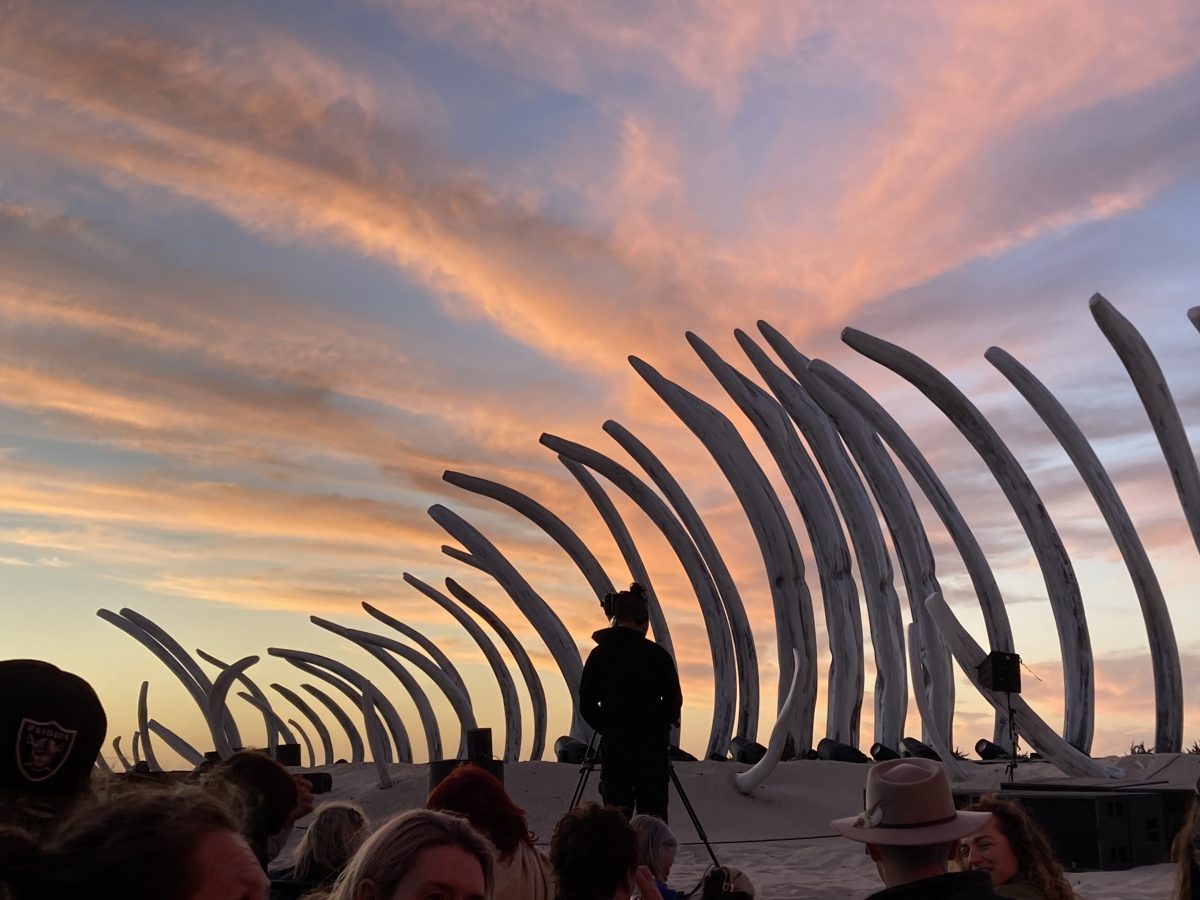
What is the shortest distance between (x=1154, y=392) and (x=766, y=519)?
685 cm

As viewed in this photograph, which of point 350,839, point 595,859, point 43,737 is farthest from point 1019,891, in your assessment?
point 43,737

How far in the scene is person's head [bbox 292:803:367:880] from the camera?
15.3 feet

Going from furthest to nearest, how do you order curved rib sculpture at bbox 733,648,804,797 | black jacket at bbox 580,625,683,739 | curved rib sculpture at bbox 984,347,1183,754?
curved rib sculpture at bbox 984,347,1183,754
curved rib sculpture at bbox 733,648,804,797
black jacket at bbox 580,625,683,739

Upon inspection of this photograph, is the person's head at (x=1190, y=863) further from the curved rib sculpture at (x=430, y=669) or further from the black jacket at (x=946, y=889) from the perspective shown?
the curved rib sculpture at (x=430, y=669)

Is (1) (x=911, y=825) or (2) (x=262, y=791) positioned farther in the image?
(2) (x=262, y=791)

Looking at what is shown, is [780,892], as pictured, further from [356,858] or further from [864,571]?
[864,571]

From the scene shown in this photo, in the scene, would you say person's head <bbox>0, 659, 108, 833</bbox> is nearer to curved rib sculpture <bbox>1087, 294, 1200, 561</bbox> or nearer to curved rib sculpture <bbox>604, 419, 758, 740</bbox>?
curved rib sculpture <bbox>1087, 294, 1200, 561</bbox>

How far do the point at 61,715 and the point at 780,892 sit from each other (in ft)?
24.2

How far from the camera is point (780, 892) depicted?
8852mm

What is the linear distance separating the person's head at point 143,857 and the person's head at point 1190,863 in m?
2.57

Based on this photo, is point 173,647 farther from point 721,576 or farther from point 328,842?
point 328,842

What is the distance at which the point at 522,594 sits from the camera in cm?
2547

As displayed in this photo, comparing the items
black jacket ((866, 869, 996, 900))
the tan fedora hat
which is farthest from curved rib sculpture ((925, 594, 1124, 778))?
black jacket ((866, 869, 996, 900))

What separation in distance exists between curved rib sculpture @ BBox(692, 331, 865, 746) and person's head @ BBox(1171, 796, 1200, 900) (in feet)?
54.6
